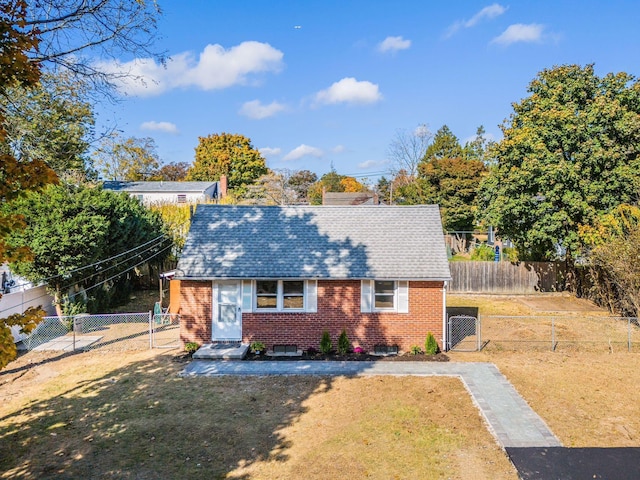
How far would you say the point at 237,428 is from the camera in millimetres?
9922

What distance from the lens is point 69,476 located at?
798 centimetres

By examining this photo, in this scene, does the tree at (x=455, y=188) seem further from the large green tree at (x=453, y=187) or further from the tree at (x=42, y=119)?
the tree at (x=42, y=119)

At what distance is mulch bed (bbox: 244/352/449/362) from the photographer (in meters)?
14.7

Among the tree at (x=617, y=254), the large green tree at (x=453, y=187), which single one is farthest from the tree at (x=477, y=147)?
the tree at (x=617, y=254)

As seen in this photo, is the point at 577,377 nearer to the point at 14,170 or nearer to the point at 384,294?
the point at 384,294

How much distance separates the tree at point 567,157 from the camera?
21469 millimetres

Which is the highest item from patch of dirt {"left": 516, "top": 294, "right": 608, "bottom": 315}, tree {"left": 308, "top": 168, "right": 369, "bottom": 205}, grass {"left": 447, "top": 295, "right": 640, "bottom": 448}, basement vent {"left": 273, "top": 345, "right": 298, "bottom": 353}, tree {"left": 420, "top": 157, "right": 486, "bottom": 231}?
tree {"left": 308, "top": 168, "right": 369, "bottom": 205}

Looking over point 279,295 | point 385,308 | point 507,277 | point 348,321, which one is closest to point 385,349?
point 385,308

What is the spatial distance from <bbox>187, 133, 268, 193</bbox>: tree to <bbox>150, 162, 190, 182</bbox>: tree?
18.0 ft

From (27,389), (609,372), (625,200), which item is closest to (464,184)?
(625,200)

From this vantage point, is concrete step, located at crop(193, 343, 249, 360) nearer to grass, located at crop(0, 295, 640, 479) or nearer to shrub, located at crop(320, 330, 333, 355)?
grass, located at crop(0, 295, 640, 479)

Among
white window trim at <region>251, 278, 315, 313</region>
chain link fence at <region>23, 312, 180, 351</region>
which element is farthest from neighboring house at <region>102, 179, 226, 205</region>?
white window trim at <region>251, 278, 315, 313</region>

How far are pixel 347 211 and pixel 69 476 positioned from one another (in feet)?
42.4

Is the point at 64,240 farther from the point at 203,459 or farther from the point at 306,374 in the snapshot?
the point at 203,459
